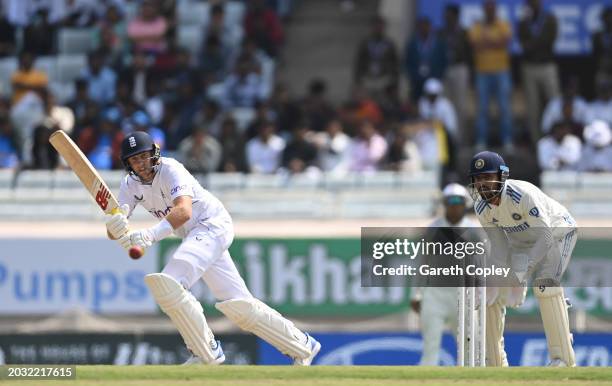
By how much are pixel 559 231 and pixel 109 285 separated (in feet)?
18.2

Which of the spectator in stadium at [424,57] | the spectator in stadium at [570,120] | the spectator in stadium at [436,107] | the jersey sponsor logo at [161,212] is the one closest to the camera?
the jersey sponsor logo at [161,212]

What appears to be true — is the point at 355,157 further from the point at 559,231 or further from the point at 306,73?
the point at 559,231

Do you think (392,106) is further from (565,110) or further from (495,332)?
(495,332)

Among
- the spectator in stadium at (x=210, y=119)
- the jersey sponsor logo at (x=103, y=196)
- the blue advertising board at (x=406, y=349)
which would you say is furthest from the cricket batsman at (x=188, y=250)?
the spectator in stadium at (x=210, y=119)

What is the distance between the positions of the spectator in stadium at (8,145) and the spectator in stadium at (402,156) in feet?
12.4

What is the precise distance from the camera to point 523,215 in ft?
31.5

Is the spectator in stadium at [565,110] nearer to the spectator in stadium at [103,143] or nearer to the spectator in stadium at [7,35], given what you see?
the spectator in stadium at [103,143]

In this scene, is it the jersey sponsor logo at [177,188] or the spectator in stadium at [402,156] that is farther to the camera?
the spectator in stadium at [402,156]

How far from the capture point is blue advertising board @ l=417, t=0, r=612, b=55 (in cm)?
1788

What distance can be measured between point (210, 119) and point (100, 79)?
157 cm

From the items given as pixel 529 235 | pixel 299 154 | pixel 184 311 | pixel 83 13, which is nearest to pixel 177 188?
pixel 184 311

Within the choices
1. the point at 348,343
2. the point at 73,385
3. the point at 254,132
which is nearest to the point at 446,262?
the point at 73,385

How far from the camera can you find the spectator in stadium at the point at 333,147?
1553cm

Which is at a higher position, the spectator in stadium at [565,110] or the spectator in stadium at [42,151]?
the spectator in stadium at [565,110]
